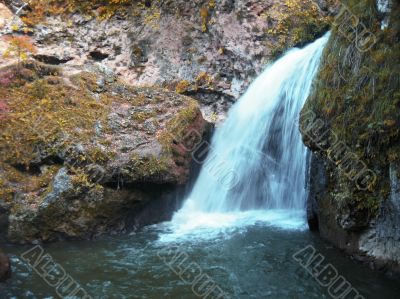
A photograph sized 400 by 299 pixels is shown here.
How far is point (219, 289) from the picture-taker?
5199 mm

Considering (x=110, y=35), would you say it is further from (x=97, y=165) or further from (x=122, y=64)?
(x=97, y=165)

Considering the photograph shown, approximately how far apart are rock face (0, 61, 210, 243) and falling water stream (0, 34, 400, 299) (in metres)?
0.43

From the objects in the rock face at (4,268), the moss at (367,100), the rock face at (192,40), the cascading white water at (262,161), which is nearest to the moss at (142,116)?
the cascading white water at (262,161)

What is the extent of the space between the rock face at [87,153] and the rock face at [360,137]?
8.80 feet

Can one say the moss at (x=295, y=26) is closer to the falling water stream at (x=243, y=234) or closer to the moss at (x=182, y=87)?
the falling water stream at (x=243, y=234)

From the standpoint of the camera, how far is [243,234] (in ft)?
23.2

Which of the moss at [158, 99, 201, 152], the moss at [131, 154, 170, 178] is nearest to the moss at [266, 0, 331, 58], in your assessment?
the moss at [158, 99, 201, 152]

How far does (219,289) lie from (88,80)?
17.9 feet

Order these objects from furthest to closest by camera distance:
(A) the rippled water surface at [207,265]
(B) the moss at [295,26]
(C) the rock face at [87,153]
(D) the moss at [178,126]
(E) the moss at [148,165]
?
1. (B) the moss at [295,26]
2. (D) the moss at [178,126]
3. (E) the moss at [148,165]
4. (C) the rock face at [87,153]
5. (A) the rippled water surface at [207,265]

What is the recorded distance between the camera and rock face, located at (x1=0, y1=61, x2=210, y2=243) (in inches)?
272

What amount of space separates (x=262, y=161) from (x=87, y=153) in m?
3.57

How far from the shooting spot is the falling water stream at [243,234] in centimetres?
522

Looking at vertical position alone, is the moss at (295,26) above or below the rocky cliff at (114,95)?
above

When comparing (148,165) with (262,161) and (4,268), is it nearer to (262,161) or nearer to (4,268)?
(262,161)
